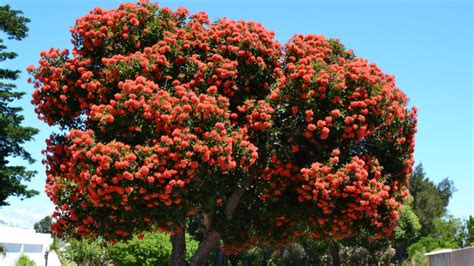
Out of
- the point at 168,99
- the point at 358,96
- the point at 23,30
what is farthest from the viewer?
the point at 23,30

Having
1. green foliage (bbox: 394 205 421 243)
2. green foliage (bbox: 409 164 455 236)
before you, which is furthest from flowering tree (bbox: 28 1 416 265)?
green foliage (bbox: 409 164 455 236)

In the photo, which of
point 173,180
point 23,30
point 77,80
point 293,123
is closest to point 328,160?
point 293,123

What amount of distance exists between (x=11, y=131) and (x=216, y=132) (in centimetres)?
2432

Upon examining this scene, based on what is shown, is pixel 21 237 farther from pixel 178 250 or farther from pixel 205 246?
pixel 205 246

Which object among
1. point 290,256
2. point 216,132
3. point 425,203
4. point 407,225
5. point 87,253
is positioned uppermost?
point 425,203

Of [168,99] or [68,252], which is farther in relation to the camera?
[68,252]

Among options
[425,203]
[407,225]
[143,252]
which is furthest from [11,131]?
[425,203]

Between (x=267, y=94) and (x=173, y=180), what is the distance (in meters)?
4.62

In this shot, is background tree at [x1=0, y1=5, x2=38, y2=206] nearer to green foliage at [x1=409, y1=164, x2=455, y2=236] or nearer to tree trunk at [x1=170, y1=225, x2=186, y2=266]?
tree trunk at [x1=170, y1=225, x2=186, y2=266]

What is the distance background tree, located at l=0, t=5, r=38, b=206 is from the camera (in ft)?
114

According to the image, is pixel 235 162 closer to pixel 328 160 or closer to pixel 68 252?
pixel 328 160

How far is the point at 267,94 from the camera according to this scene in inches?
651

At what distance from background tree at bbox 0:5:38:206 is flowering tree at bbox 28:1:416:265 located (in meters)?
19.7

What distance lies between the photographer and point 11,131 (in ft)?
113
